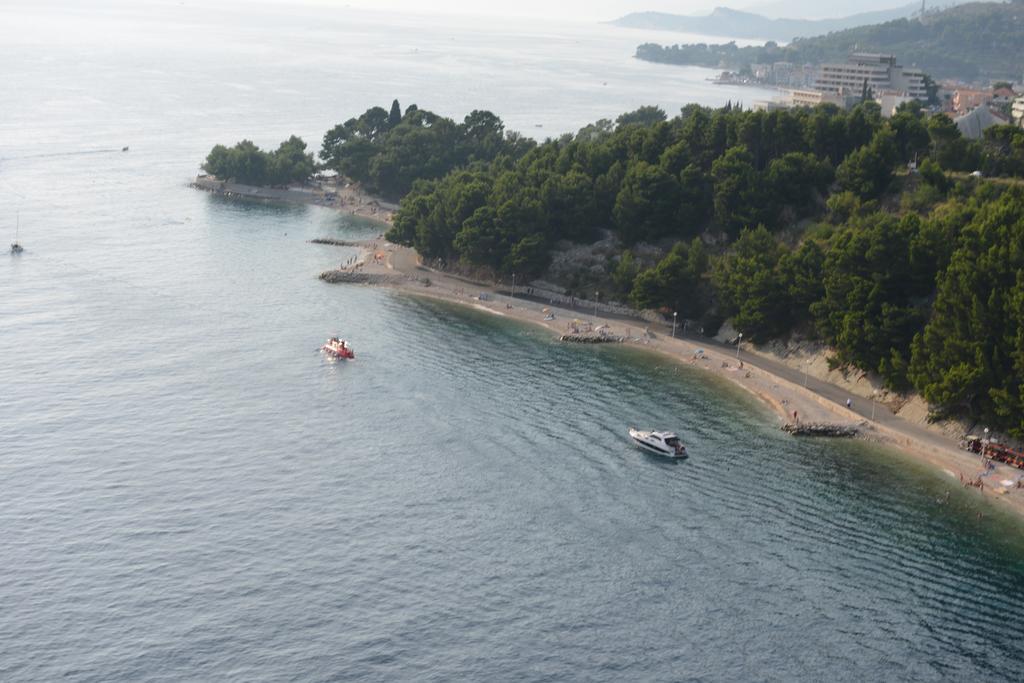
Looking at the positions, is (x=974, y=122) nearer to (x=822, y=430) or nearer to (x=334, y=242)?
(x=334, y=242)

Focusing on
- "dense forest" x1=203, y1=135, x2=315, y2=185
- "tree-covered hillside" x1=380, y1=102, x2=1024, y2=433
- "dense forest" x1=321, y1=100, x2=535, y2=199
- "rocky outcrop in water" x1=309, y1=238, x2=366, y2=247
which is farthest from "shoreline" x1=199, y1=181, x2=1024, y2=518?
"dense forest" x1=203, y1=135, x2=315, y2=185

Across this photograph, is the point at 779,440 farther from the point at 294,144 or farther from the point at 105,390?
the point at 294,144

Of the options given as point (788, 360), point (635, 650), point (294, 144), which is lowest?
point (635, 650)

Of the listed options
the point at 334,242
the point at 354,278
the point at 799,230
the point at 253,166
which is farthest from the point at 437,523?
the point at 253,166

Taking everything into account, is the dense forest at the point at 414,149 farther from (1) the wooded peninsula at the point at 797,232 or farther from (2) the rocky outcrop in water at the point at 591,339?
(2) the rocky outcrop in water at the point at 591,339

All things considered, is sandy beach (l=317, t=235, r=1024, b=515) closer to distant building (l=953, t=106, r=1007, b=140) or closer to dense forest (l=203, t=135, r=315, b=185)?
dense forest (l=203, t=135, r=315, b=185)

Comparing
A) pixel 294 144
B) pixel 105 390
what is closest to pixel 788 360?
pixel 105 390
